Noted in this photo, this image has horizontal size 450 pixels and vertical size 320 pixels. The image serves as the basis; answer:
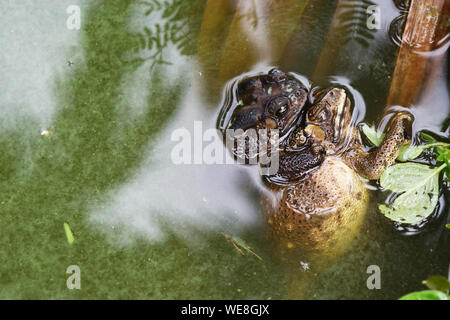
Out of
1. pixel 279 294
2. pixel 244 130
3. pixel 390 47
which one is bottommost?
pixel 279 294

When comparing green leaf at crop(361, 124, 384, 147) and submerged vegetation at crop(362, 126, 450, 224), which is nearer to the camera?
submerged vegetation at crop(362, 126, 450, 224)

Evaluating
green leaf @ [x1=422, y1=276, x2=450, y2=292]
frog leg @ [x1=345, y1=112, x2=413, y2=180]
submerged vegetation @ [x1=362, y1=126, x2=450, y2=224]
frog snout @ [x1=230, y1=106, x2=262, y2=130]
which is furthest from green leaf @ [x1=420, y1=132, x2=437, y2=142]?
frog snout @ [x1=230, y1=106, x2=262, y2=130]

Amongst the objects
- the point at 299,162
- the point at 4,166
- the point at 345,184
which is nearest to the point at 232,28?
the point at 299,162

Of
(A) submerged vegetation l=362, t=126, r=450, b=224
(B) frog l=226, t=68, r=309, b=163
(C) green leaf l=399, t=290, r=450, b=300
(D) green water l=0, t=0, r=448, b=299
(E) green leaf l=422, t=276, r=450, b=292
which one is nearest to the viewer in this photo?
(C) green leaf l=399, t=290, r=450, b=300

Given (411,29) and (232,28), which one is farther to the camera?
(232,28)

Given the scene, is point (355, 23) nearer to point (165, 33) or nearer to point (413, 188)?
point (413, 188)

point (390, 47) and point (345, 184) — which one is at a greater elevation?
point (390, 47)

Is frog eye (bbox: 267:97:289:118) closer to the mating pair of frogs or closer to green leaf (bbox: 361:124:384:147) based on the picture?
the mating pair of frogs

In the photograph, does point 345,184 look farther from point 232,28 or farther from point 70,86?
point 70,86
